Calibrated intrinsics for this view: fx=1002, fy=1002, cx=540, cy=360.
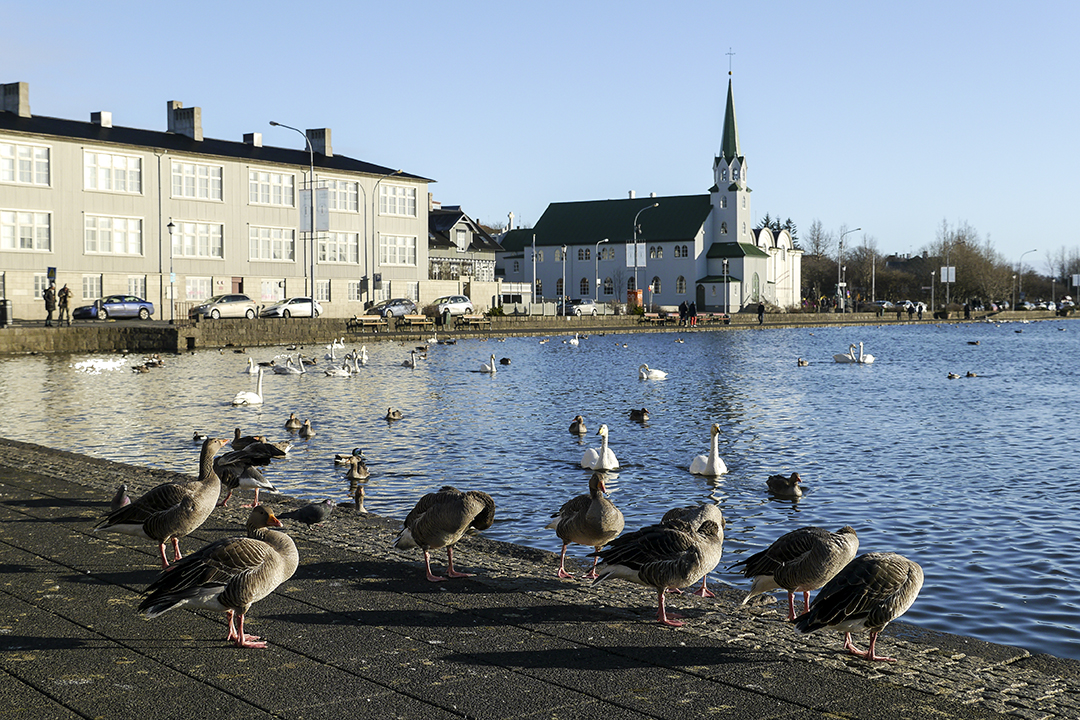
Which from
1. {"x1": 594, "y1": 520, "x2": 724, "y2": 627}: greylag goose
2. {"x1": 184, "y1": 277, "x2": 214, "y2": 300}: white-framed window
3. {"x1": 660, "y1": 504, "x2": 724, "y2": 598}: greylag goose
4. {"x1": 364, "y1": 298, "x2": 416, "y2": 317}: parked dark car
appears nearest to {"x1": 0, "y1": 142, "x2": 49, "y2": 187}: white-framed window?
{"x1": 184, "y1": 277, "x2": 214, "y2": 300}: white-framed window

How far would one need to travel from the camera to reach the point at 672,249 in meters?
132

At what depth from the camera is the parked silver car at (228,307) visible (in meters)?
63.7

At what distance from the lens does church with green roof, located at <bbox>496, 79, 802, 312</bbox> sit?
130m

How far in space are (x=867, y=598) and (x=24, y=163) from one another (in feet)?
212

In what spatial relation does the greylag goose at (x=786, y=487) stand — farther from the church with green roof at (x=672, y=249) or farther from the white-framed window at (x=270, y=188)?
the church with green roof at (x=672, y=249)

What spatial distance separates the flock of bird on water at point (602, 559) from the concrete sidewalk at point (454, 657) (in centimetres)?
28

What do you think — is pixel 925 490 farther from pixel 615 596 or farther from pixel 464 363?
pixel 464 363

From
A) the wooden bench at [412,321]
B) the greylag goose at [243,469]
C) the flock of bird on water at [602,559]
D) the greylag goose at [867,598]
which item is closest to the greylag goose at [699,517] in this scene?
the flock of bird on water at [602,559]

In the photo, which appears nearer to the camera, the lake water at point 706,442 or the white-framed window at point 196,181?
the lake water at point 706,442

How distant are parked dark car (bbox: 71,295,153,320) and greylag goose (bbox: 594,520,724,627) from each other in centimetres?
5846

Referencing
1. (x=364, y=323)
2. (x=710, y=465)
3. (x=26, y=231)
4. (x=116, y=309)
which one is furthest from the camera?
(x=364, y=323)

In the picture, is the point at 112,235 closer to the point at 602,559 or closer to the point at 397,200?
the point at 397,200

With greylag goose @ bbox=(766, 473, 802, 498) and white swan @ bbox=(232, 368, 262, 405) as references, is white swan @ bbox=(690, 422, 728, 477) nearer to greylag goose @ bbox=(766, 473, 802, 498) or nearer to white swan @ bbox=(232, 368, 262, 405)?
greylag goose @ bbox=(766, 473, 802, 498)

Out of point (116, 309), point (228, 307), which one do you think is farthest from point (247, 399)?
point (228, 307)
